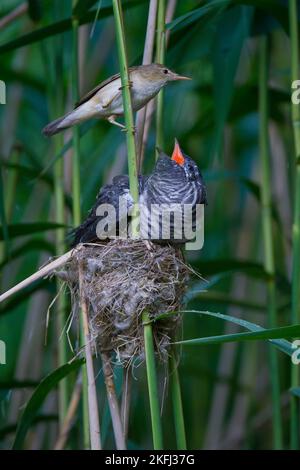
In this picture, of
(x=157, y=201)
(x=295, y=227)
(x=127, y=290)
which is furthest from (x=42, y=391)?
(x=295, y=227)

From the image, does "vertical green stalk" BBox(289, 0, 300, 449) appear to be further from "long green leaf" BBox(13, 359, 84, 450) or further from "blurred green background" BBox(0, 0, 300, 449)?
"long green leaf" BBox(13, 359, 84, 450)

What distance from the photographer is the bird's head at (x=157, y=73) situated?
239cm

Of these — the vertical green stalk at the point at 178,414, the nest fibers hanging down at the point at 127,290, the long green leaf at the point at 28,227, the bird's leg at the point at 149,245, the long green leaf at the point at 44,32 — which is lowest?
the vertical green stalk at the point at 178,414

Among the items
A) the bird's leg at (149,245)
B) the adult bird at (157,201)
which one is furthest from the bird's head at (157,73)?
the bird's leg at (149,245)

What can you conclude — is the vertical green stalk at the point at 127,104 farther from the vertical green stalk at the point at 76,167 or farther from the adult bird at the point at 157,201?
the vertical green stalk at the point at 76,167

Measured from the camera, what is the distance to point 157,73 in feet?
8.11

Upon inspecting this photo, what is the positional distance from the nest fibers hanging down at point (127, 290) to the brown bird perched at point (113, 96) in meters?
0.44

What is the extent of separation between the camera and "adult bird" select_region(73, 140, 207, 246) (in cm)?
227

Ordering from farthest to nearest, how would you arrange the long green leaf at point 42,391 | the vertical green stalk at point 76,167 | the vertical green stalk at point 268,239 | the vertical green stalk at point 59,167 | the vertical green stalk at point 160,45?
the vertical green stalk at point 59,167
the vertical green stalk at point 268,239
the vertical green stalk at point 76,167
the vertical green stalk at point 160,45
the long green leaf at point 42,391

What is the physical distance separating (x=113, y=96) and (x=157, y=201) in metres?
0.52

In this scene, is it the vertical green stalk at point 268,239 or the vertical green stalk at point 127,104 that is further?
the vertical green stalk at point 268,239

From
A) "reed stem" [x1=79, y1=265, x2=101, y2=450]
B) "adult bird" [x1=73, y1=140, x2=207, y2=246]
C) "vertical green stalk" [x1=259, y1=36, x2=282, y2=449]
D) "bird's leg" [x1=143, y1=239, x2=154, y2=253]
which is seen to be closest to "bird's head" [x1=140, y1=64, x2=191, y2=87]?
"adult bird" [x1=73, y1=140, x2=207, y2=246]

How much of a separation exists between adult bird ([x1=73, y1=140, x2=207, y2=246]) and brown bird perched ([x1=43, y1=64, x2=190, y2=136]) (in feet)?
0.66
